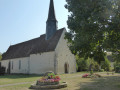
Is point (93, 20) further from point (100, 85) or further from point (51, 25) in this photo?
point (51, 25)

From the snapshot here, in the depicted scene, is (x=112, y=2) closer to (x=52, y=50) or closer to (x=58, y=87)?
(x=58, y=87)

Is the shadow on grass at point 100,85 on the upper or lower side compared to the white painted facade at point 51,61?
lower

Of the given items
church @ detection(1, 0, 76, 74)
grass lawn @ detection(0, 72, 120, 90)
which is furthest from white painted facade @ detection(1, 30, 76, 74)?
grass lawn @ detection(0, 72, 120, 90)

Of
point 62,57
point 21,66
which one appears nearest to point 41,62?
point 62,57

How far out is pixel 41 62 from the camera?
2758 centimetres

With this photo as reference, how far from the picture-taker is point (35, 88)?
11.0 m

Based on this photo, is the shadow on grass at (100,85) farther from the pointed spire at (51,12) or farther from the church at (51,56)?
the pointed spire at (51,12)

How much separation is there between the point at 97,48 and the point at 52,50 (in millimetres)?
13962

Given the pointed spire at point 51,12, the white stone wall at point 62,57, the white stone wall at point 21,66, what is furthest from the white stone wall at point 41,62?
the pointed spire at point 51,12

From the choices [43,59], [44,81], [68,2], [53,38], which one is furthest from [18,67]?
[68,2]

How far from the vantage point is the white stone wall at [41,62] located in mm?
25938

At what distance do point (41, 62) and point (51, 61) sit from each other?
2810 millimetres

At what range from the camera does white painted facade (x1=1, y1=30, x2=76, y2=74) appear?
2580 centimetres

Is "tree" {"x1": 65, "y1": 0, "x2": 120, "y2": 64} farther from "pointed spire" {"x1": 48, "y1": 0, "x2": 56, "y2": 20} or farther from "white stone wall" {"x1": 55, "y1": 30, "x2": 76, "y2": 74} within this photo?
"pointed spire" {"x1": 48, "y1": 0, "x2": 56, "y2": 20}
